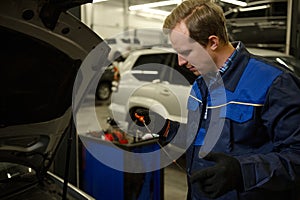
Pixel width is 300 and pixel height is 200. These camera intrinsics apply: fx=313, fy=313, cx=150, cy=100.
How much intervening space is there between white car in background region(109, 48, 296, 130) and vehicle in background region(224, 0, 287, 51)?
792 mm

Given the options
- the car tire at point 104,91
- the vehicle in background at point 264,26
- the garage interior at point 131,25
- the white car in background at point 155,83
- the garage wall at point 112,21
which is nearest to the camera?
the garage interior at point 131,25

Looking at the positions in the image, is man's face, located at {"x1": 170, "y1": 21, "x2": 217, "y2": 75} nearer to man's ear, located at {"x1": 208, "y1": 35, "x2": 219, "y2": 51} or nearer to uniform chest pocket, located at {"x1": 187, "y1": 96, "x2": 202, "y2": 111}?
man's ear, located at {"x1": 208, "y1": 35, "x2": 219, "y2": 51}

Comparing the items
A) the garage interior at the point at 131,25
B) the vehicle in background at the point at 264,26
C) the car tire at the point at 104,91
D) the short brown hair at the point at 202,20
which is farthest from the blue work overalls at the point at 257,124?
the car tire at the point at 104,91

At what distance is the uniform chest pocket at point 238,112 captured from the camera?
111 cm

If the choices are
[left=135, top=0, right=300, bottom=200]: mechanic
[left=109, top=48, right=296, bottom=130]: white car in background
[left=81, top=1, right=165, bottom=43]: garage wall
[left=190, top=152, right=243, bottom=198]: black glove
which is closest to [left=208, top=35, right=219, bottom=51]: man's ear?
[left=135, top=0, right=300, bottom=200]: mechanic

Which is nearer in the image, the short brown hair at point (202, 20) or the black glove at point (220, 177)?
the black glove at point (220, 177)

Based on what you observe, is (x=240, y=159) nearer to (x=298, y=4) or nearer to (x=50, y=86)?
(x=50, y=86)

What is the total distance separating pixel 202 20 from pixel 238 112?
1.18 ft

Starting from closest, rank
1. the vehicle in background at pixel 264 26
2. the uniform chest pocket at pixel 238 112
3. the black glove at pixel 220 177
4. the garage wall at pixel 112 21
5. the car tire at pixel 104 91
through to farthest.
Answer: the black glove at pixel 220 177 → the uniform chest pocket at pixel 238 112 → the vehicle in background at pixel 264 26 → the car tire at pixel 104 91 → the garage wall at pixel 112 21

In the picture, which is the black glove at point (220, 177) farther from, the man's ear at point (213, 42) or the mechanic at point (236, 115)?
the man's ear at point (213, 42)

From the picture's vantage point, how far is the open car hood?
3.67 feet

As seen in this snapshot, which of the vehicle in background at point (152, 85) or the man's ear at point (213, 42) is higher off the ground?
the man's ear at point (213, 42)

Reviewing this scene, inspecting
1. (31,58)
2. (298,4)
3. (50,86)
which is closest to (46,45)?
(31,58)

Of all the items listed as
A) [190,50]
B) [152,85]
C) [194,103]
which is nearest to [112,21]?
[152,85]
